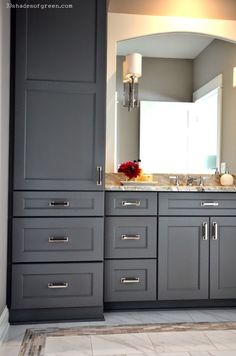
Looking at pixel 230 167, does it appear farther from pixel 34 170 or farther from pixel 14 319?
pixel 14 319

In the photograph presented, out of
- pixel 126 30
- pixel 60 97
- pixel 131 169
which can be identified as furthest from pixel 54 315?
pixel 126 30

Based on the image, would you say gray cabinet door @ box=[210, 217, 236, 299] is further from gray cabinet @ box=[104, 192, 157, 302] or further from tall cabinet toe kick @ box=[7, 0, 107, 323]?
tall cabinet toe kick @ box=[7, 0, 107, 323]

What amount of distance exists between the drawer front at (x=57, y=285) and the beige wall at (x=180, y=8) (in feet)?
6.99

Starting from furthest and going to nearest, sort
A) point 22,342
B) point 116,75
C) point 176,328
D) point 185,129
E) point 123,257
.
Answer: point 185,129 < point 116,75 < point 123,257 < point 176,328 < point 22,342

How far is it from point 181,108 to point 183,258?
54.2 inches

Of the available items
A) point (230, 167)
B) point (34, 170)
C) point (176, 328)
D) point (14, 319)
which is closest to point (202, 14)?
point (230, 167)

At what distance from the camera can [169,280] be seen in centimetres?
254

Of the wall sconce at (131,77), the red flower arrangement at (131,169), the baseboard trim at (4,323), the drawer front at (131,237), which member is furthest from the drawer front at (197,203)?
the baseboard trim at (4,323)

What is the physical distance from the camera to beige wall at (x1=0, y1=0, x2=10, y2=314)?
2109 mm

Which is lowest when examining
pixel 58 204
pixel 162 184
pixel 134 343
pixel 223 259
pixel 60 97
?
pixel 134 343

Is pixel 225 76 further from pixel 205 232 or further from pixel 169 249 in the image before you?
pixel 169 249

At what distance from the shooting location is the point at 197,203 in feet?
8.48

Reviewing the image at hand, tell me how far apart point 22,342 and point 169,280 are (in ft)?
3.52

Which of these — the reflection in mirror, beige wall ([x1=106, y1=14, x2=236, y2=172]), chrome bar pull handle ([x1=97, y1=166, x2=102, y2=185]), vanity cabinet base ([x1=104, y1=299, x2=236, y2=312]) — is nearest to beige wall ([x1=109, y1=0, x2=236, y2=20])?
beige wall ([x1=106, y1=14, x2=236, y2=172])
